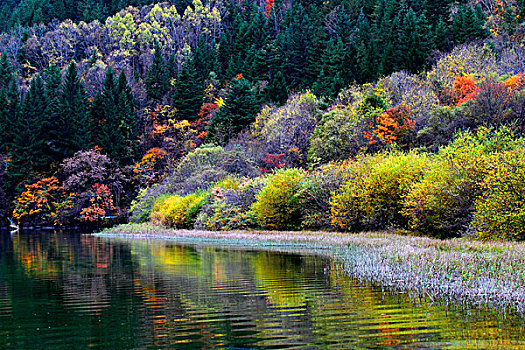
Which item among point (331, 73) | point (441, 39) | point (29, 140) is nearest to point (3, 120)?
point (29, 140)

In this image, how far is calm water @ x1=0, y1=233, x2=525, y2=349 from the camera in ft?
39.4

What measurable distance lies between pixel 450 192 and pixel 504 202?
4698 millimetres

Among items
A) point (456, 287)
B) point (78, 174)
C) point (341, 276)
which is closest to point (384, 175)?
point (341, 276)

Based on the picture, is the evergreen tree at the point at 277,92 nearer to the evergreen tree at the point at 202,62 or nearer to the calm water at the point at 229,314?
the evergreen tree at the point at 202,62

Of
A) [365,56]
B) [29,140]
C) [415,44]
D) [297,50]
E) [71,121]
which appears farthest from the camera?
[297,50]

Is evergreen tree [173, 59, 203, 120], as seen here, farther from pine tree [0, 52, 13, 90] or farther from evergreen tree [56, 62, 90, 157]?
pine tree [0, 52, 13, 90]

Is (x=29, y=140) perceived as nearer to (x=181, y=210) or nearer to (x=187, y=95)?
(x=187, y=95)

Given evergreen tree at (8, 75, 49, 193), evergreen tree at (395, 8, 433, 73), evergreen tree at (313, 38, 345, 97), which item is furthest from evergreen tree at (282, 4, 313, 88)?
evergreen tree at (8, 75, 49, 193)

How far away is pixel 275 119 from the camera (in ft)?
271

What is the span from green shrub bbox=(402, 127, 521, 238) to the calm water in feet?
40.0

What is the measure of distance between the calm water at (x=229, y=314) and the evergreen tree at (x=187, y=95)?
270 ft

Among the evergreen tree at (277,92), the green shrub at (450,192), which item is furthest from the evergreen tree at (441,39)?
the green shrub at (450,192)

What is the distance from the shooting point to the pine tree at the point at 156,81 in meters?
113

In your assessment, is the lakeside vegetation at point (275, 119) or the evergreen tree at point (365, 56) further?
the evergreen tree at point (365, 56)
